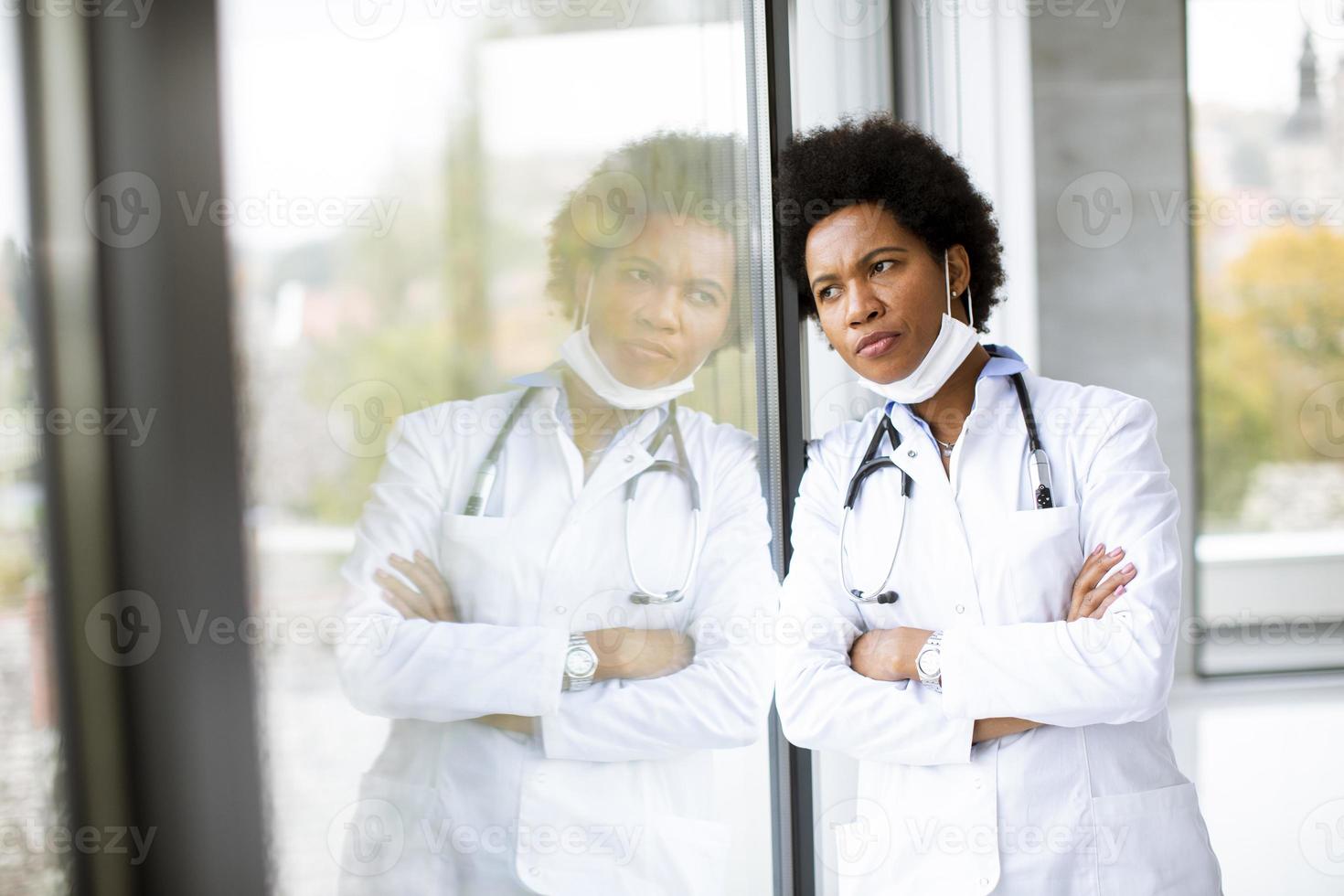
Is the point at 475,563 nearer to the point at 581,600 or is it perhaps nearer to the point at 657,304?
the point at 581,600

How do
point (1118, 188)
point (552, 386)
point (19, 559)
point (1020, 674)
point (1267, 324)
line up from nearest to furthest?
point (19, 559), point (1020, 674), point (552, 386), point (1118, 188), point (1267, 324)

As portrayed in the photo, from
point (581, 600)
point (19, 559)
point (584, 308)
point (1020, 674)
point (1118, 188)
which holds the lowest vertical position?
point (1020, 674)

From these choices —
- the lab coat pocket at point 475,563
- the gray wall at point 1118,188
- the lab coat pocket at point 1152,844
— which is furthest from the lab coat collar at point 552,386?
the gray wall at point 1118,188

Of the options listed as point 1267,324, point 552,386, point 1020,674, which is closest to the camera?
point 1020,674

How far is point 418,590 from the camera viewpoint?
129cm

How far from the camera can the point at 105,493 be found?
43.7 inches

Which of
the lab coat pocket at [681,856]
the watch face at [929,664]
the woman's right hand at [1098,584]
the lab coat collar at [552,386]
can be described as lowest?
the lab coat pocket at [681,856]

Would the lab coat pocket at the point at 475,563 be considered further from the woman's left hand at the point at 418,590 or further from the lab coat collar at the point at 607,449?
the lab coat collar at the point at 607,449

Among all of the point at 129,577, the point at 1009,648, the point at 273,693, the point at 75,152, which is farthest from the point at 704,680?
the point at 75,152

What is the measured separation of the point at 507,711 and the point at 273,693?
0.31 meters

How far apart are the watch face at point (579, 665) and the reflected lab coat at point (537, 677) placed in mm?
27

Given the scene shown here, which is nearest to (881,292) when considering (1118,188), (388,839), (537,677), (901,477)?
(901,477)

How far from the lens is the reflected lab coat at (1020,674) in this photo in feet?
4.20

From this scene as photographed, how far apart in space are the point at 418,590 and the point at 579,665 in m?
0.25
